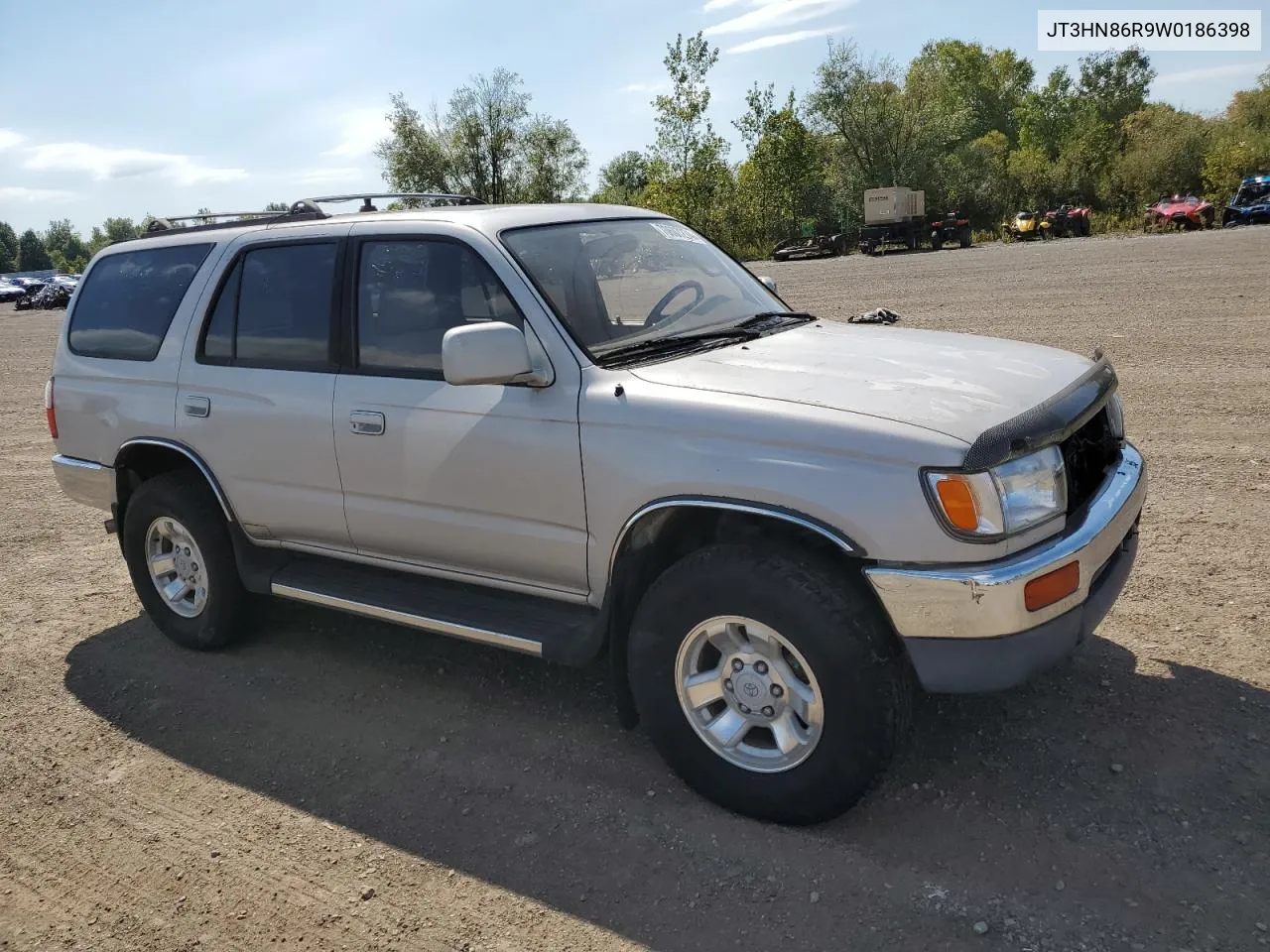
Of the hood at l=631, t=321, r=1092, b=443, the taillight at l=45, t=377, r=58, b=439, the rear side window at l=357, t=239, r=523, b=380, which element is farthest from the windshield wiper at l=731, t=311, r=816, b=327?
the taillight at l=45, t=377, r=58, b=439

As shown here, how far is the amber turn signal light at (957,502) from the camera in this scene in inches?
112

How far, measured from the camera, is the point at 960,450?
9.31ft

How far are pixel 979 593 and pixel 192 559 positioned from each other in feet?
12.3

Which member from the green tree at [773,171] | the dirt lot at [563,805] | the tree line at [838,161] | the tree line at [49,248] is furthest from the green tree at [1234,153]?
the tree line at [49,248]

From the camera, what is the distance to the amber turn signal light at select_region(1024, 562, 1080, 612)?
2879 mm

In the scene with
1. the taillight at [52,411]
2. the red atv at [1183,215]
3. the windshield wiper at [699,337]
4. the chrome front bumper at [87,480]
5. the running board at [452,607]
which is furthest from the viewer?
the red atv at [1183,215]

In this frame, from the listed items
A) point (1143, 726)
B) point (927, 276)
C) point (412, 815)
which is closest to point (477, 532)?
point (412, 815)

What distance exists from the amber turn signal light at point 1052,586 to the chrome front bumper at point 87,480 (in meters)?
4.33

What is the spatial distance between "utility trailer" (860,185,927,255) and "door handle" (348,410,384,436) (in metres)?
41.7

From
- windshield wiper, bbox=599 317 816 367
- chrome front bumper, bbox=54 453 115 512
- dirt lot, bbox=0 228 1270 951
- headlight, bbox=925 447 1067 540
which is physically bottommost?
dirt lot, bbox=0 228 1270 951

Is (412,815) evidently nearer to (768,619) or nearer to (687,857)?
(687,857)

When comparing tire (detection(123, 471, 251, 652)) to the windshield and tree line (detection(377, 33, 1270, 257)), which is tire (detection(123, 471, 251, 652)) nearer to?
the windshield

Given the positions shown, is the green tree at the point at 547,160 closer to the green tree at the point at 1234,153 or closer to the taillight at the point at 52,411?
the green tree at the point at 1234,153

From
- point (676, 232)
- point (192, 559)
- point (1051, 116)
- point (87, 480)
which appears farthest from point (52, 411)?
point (1051, 116)
